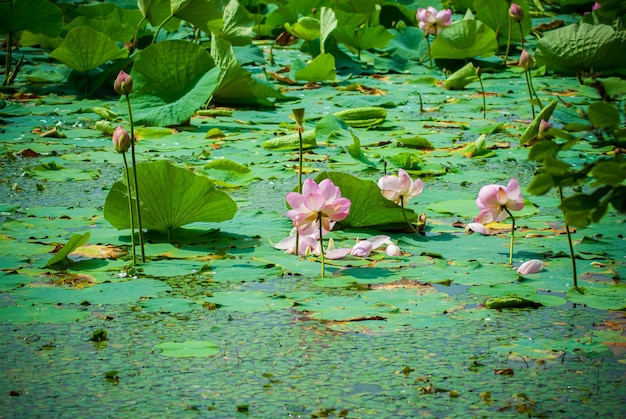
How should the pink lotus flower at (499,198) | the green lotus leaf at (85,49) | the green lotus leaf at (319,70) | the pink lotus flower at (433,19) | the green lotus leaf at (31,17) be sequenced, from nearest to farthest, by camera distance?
the pink lotus flower at (499,198) → the green lotus leaf at (85,49) → the green lotus leaf at (31,17) → the green lotus leaf at (319,70) → the pink lotus flower at (433,19)

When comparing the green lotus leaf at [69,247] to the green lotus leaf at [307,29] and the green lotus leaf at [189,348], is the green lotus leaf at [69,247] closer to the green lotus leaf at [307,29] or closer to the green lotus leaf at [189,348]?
the green lotus leaf at [189,348]

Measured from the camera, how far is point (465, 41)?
194 inches

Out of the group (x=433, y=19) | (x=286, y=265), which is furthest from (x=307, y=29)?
(x=286, y=265)

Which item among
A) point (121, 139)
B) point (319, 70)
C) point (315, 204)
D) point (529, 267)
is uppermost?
point (121, 139)

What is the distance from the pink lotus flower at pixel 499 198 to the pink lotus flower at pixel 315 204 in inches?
14.1

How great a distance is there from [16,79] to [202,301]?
138 inches

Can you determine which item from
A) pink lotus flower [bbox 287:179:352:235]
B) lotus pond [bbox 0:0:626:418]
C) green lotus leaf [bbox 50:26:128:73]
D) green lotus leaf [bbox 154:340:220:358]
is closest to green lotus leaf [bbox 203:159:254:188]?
lotus pond [bbox 0:0:626:418]

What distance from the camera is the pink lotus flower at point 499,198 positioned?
6.92 feet

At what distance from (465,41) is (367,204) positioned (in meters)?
2.86

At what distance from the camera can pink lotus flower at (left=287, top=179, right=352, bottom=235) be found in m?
1.96

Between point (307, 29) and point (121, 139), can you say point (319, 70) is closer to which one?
point (307, 29)

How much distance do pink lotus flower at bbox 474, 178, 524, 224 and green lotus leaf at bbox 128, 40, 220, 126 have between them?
171cm

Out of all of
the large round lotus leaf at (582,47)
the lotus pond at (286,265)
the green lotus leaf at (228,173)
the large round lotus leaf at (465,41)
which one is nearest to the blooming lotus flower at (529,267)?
the lotus pond at (286,265)

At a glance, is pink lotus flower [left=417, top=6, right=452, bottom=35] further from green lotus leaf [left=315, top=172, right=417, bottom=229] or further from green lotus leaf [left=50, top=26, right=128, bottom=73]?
green lotus leaf [left=315, top=172, right=417, bottom=229]
